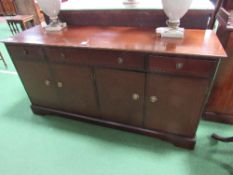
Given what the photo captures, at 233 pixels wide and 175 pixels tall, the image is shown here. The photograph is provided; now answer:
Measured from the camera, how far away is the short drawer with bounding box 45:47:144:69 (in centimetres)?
121

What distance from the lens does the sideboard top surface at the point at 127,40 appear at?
1103mm

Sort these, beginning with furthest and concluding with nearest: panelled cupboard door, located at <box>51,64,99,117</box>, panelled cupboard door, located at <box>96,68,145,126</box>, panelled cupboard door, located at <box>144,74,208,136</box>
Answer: panelled cupboard door, located at <box>51,64,99,117</box>, panelled cupboard door, located at <box>96,68,145,126</box>, panelled cupboard door, located at <box>144,74,208,136</box>

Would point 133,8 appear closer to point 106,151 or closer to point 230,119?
point 106,151

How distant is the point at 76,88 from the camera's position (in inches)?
61.1

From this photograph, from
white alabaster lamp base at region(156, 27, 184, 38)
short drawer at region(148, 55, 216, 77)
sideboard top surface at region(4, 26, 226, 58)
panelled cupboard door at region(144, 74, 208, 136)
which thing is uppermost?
white alabaster lamp base at region(156, 27, 184, 38)

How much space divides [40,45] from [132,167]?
120 cm

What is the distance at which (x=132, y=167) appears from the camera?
1384 millimetres

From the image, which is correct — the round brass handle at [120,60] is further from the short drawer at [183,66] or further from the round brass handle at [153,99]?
the round brass handle at [153,99]

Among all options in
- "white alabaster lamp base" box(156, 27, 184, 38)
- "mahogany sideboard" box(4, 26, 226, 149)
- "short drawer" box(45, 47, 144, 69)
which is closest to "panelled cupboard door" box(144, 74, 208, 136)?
"mahogany sideboard" box(4, 26, 226, 149)

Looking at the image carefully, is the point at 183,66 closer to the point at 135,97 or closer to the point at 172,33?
the point at 172,33

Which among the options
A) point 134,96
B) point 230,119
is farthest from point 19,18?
point 230,119

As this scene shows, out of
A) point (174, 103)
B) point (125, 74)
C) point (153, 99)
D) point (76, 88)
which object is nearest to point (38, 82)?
point (76, 88)

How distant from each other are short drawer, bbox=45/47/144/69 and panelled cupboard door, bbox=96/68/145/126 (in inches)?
2.6

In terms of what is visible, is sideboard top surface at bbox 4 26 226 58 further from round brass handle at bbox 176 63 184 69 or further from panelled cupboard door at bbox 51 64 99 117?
panelled cupboard door at bbox 51 64 99 117
